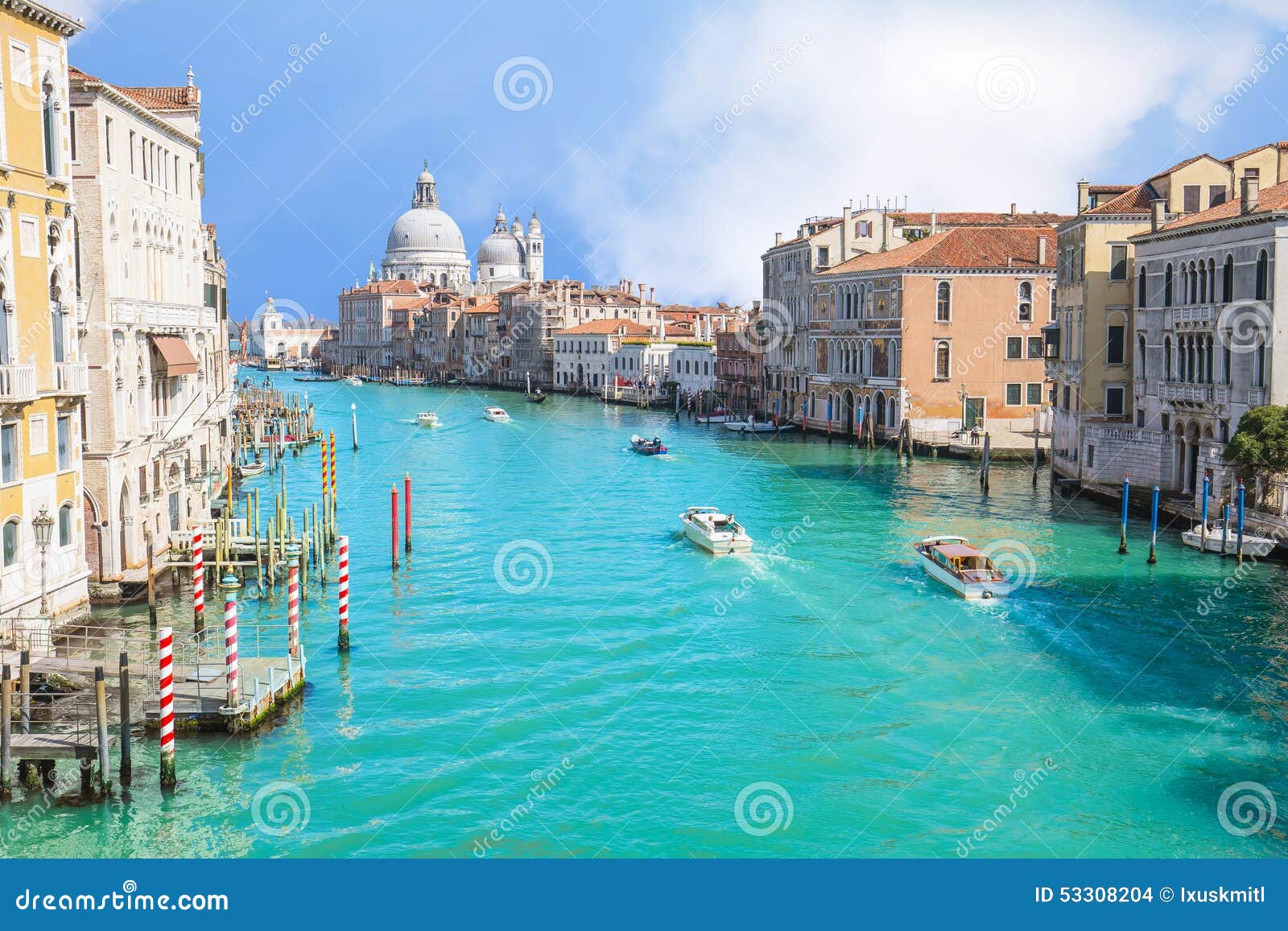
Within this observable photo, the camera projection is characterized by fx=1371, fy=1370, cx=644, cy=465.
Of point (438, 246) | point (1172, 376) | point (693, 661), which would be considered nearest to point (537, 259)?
point (438, 246)

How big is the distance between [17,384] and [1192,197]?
19494 mm

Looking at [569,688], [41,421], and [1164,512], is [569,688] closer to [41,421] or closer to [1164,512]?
[41,421]

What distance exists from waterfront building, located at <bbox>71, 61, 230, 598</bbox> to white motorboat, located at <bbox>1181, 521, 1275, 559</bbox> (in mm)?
13750

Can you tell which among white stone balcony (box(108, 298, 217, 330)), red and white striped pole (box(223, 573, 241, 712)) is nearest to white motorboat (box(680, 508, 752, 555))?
white stone balcony (box(108, 298, 217, 330))

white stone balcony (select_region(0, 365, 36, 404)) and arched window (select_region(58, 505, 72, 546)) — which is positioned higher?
white stone balcony (select_region(0, 365, 36, 404))

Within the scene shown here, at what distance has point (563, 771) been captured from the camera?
1098 cm

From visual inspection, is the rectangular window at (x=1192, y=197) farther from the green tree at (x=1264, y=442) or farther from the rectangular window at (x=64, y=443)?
the rectangular window at (x=64, y=443)

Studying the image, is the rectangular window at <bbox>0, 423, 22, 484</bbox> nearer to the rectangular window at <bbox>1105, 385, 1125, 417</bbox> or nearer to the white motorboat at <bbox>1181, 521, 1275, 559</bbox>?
the white motorboat at <bbox>1181, 521, 1275, 559</bbox>

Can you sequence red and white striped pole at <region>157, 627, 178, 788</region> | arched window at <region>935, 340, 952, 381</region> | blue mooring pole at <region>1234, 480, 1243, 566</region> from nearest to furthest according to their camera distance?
red and white striped pole at <region>157, 627, 178, 788</region>, blue mooring pole at <region>1234, 480, 1243, 566</region>, arched window at <region>935, 340, 952, 381</region>

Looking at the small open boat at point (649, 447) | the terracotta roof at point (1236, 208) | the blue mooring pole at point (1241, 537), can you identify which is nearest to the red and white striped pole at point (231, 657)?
the blue mooring pole at point (1241, 537)

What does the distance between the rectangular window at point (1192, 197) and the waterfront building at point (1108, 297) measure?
0.01 metres

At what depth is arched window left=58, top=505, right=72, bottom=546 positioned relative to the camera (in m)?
13.5

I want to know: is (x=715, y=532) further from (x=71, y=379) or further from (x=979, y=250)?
(x=979, y=250)

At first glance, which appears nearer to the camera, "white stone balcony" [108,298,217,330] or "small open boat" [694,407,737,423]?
"white stone balcony" [108,298,217,330]
